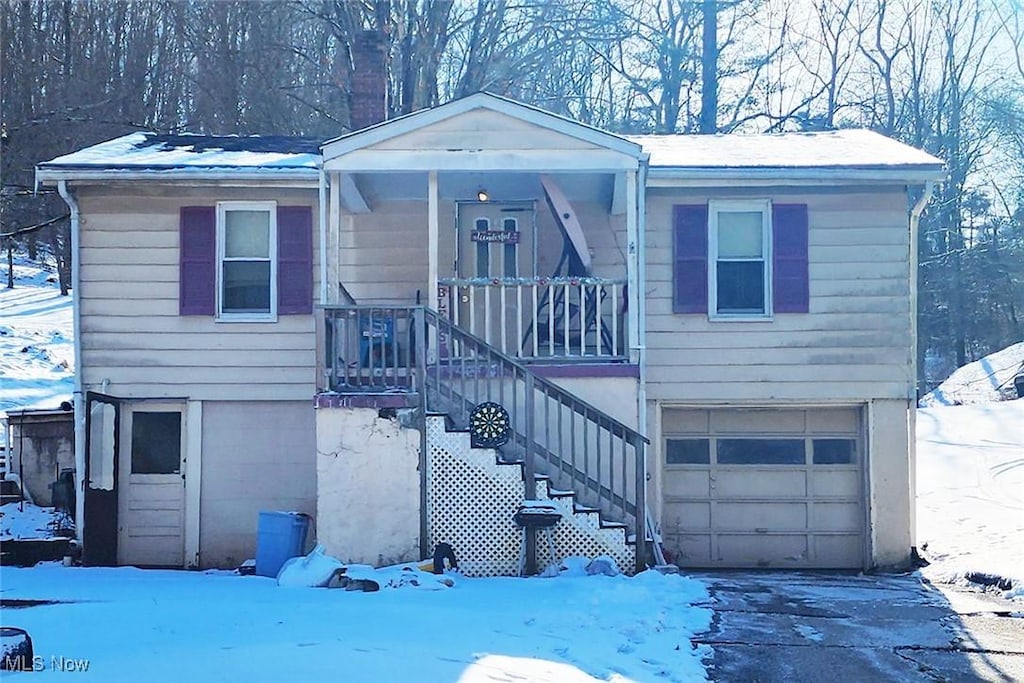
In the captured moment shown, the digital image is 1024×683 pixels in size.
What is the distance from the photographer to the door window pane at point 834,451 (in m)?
14.2

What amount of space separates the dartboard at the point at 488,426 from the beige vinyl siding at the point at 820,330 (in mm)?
2956

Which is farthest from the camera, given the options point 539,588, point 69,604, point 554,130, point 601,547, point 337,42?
point 337,42

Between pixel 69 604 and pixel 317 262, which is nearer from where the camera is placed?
pixel 69 604

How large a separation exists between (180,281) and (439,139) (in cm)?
398

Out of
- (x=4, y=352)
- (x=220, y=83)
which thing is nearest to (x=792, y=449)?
(x=220, y=83)

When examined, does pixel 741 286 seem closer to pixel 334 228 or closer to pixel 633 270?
pixel 633 270

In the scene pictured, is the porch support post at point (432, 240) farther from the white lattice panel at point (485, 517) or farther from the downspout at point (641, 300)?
the downspout at point (641, 300)

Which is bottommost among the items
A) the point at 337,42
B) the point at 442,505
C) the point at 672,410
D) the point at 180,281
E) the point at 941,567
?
the point at 941,567

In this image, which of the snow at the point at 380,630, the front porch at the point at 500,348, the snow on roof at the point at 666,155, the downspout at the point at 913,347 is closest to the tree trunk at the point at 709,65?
the snow on roof at the point at 666,155

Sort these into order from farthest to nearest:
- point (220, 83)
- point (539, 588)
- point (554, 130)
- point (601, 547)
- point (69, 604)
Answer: point (220, 83) < point (554, 130) < point (601, 547) < point (539, 588) < point (69, 604)

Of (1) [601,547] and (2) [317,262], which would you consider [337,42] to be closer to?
(2) [317,262]

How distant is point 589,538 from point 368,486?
7.49 feet

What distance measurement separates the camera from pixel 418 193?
14.2 metres

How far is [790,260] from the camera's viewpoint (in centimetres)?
1373
